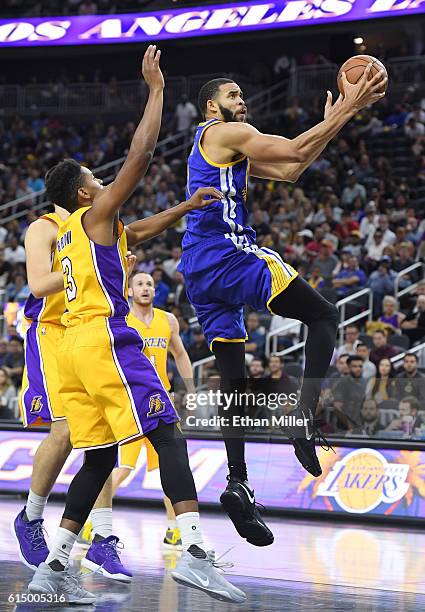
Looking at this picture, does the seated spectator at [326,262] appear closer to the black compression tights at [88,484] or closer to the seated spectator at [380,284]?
the seated spectator at [380,284]

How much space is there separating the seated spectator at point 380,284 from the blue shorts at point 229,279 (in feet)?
26.7

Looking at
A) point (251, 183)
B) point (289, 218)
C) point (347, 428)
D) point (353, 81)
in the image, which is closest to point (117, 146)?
point (251, 183)

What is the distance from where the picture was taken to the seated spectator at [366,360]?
38.4ft

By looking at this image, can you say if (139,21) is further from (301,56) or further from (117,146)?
(301,56)

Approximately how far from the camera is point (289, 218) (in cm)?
1698

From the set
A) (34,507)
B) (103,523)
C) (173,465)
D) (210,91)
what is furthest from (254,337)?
(173,465)

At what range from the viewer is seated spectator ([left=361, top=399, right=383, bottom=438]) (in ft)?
33.1

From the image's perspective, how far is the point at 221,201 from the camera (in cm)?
587

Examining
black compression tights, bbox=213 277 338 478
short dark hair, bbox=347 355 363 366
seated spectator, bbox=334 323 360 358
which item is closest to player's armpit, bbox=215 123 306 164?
black compression tights, bbox=213 277 338 478

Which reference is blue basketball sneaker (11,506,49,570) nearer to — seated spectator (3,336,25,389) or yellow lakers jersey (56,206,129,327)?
yellow lakers jersey (56,206,129,327)

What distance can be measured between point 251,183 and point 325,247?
16.1 ft

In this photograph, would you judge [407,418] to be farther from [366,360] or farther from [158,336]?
[158,336]

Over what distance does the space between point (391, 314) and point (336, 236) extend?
96.7 inches

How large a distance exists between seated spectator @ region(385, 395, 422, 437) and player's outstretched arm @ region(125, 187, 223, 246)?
4.35 m
